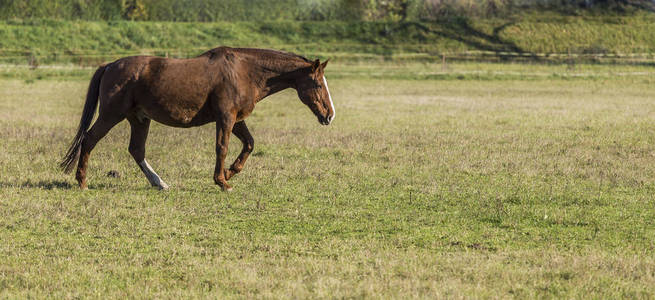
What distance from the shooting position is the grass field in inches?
249

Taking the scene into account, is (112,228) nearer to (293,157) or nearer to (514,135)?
(293,157)

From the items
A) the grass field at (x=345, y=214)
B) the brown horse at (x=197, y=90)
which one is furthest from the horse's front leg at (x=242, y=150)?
the grass field at (x=345, y=214)

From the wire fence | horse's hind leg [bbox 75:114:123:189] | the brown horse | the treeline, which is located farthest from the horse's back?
the treeline

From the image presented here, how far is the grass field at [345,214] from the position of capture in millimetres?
6324

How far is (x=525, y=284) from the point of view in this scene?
630 cm

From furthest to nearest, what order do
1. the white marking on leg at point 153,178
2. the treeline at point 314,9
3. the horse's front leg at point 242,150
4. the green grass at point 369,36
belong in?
the treeline at point 314,9 → the green grass at point 369,36 → the horse's front leg at point 242,150 → the white marking on leg at point 153,178

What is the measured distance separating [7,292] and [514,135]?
538 inches

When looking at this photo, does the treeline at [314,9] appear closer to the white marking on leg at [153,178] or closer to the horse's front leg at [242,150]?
the white marking on leg at [153,178]

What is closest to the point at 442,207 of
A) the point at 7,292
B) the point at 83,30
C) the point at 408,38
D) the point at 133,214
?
the point at 133,214

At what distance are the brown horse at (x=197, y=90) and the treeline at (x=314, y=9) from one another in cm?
8622

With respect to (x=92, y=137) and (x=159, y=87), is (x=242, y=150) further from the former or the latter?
(x=92, y=137)

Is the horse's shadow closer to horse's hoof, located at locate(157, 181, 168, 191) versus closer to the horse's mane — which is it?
horse's hoof, located at locate(157, 181, 168, 191)

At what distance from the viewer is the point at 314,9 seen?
130 meters

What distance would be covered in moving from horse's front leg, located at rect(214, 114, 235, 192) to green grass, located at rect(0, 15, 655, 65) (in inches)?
2020
